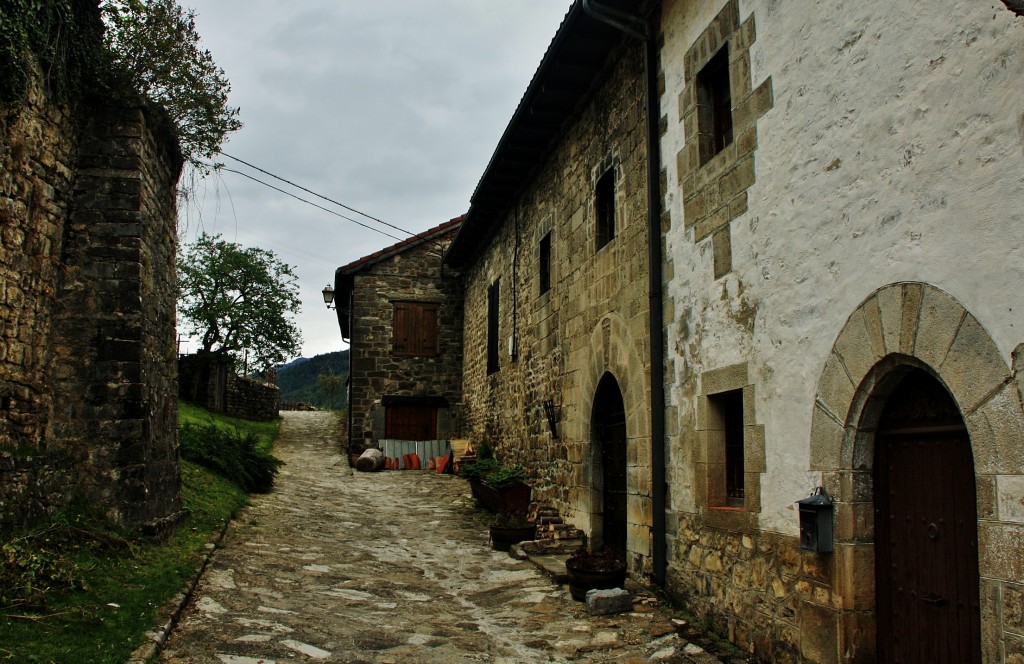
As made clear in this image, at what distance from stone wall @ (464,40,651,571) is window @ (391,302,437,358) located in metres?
5.04

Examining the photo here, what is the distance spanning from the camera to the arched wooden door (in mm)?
7637

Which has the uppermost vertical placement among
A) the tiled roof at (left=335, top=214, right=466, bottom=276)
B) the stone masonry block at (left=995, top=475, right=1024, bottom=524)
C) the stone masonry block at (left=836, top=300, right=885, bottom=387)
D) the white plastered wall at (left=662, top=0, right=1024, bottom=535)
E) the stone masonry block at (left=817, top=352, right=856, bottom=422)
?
the tiled roof at (left=335, top=214, right=466, bottom=276)

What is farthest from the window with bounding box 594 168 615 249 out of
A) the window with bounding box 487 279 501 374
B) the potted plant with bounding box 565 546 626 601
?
the window with bounding box 487 279 501 374

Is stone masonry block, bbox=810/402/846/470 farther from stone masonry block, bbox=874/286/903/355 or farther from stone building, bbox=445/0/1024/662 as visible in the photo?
stone masonry block, bbox=874/286/903/355

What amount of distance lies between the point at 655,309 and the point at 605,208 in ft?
6.99

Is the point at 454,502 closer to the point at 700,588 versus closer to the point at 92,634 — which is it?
the point at 700,588

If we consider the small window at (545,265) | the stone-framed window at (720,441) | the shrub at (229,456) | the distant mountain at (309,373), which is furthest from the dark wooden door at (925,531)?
the distant mountain at (309,373)

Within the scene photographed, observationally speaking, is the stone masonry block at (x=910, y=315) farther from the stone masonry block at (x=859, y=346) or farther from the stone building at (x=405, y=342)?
the stone building at (x=405, y=342)

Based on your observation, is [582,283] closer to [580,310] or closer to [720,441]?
[580,310]

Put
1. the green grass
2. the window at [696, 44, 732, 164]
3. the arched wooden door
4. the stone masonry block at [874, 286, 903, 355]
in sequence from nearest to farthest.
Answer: the stone masonry block at [874, 286, 903, 355] < the green grass < the window at [696, 44, 732, 164] < the arched wooden door

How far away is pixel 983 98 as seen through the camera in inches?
125

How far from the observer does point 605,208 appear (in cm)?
813

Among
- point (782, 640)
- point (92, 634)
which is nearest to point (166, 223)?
point (92, 634)

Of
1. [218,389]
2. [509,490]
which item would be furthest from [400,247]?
[509,490]
